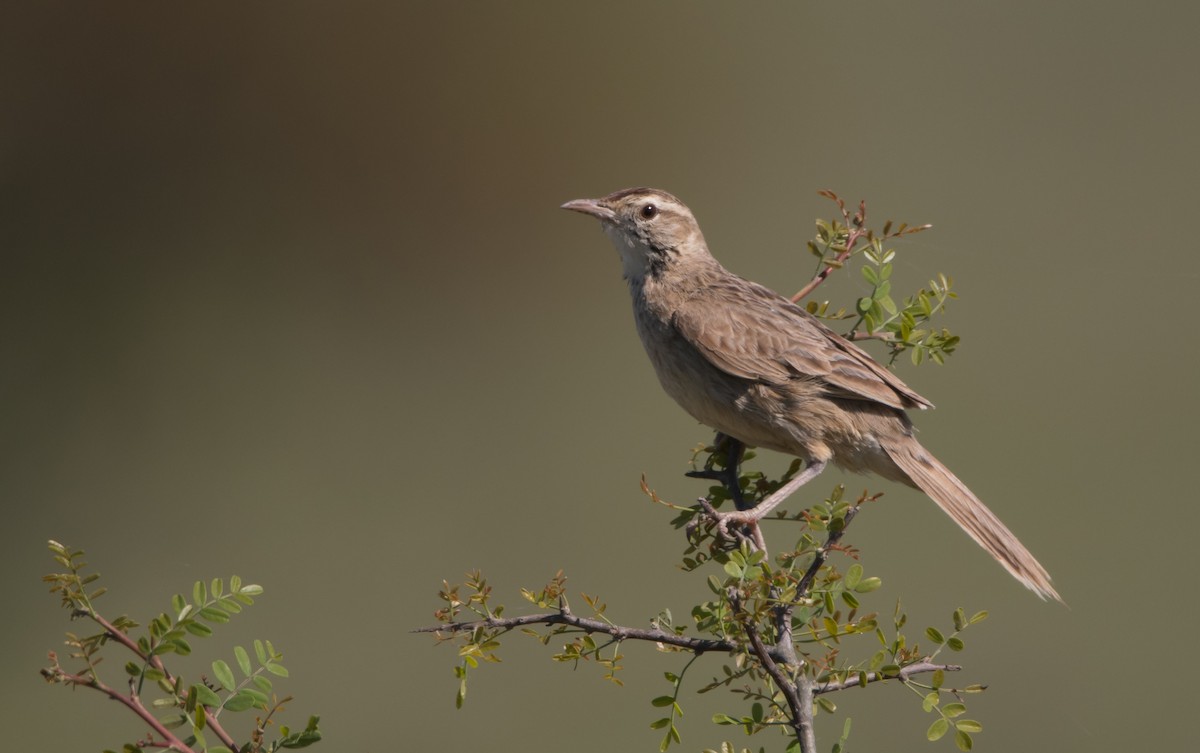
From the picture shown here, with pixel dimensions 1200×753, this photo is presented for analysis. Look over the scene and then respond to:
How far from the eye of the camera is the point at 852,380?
4211mm

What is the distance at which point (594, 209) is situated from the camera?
15.9 feet

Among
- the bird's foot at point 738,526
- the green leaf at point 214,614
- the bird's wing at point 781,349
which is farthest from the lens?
the bird's wing at point 781,349

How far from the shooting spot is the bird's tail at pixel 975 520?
13.5 ft

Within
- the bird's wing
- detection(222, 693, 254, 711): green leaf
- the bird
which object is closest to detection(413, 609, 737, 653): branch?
detection(222, 693, 254, 711): green leaf

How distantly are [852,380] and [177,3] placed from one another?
39.2 ft

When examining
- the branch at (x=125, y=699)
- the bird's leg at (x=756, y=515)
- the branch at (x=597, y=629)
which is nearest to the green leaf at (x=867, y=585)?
the branch at (x=597, y=629)

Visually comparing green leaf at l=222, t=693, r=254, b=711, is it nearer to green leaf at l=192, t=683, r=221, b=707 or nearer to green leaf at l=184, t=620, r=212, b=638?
green leaf at l=192, t=683, r=221, b=707

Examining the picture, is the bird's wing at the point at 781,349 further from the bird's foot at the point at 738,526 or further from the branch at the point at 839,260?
the bird's foot at the point at 738,526

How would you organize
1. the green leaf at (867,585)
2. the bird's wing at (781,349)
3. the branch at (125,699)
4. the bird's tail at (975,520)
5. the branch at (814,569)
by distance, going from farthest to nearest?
the bird's wing at (781,349), the bird's tail at (975,520), the branch at (814,569), the green leaf at (867,585), the branch at (125,699)

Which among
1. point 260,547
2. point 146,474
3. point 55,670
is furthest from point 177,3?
point 55,670

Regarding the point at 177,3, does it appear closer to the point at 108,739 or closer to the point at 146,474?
the point at 146,474

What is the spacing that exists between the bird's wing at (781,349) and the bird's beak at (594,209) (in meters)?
0.53

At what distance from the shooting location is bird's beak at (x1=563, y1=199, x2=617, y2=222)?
479 cm

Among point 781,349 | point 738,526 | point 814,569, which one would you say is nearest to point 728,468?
point 738,526
